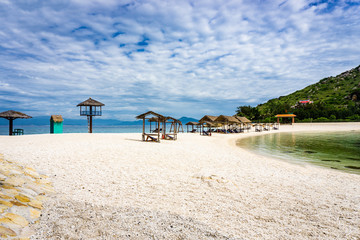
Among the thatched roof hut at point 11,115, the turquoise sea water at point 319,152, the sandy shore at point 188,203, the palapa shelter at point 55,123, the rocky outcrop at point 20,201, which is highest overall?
the thatched roof hut at point 11,115

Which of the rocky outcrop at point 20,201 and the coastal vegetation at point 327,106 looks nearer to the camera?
the rocky outcrop at point 20,201

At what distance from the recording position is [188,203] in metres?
4.91

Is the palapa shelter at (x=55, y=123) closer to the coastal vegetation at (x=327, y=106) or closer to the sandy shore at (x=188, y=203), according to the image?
the sandy shore at (x=188, y=203)

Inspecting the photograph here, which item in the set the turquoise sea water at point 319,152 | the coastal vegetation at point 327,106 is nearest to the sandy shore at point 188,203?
the turquoise sea water at point 319,152

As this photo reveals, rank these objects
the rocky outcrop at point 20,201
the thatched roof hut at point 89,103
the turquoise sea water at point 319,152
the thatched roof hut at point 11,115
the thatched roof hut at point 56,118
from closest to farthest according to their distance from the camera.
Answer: the rocky outcrop at point 20,201, the turquoise sea water at point 319,152, the thatched roof hut at point 11,115, the thatched roof hut at point 56,118, the thatched roof hut at point 89,103

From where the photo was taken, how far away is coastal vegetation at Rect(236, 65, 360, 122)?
60.8 m

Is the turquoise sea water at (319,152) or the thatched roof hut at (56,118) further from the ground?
the thatched roof hut at (56,118)

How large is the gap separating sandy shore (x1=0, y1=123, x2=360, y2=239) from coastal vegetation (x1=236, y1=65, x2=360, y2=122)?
6578cm

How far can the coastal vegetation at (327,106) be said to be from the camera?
60.8 m

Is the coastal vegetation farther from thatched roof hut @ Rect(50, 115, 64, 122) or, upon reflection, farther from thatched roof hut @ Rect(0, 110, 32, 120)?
thatched roof hut @ Rect(0, 110, 32, 120)

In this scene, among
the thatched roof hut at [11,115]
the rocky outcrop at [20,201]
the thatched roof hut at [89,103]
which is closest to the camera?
the rocky outcrop at [20,201]

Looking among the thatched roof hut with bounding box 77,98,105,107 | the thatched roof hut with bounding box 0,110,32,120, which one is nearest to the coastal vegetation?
the thatched roof hut with bounding box 77,98,105,107

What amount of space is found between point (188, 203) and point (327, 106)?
81.8 m

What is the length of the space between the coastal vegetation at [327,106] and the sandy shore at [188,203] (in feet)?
216
